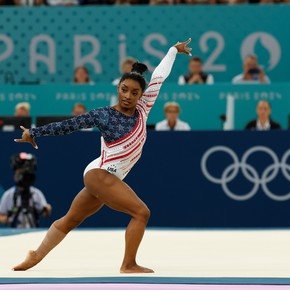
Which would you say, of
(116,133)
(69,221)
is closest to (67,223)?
(69,221)

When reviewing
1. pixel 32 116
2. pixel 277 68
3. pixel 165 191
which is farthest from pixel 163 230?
Answer: pixel 277 68

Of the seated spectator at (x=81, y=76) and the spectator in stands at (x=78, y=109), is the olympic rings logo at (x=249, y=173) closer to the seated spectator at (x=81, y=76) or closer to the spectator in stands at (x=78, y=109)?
the spectator in stands at (x=78, y=109)

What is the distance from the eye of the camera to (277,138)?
15.1 m

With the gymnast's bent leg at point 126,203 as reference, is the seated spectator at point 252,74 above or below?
above

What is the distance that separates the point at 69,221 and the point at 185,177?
584 cm

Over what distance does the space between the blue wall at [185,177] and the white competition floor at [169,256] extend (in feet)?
2.98

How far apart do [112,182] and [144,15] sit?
32.2 feet

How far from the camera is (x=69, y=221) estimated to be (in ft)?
31.4

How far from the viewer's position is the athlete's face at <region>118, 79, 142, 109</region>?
9.31m

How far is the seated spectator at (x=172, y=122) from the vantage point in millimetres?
16141

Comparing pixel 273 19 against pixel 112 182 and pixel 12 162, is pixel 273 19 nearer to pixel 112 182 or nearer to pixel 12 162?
pixel 12 162

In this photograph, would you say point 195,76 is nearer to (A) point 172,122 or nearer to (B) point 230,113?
(B) point 230,113

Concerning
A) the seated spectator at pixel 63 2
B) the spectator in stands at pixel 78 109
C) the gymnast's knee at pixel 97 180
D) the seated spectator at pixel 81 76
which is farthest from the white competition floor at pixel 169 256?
the seated spectator at pixel 63 2

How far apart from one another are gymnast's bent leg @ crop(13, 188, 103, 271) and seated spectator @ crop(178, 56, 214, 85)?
808cm
